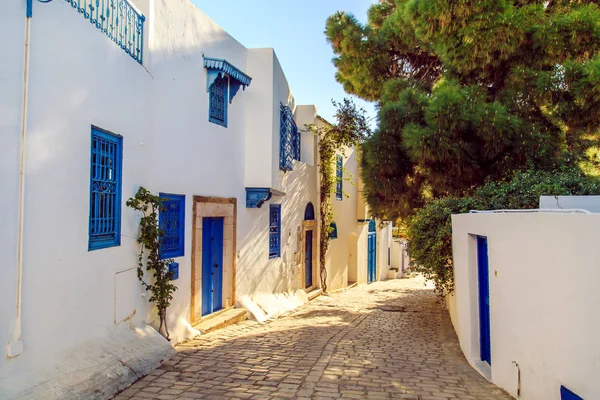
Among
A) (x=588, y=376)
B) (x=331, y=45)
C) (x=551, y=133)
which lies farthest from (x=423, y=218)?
(x=331, y=45)

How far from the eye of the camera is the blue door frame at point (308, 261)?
1567 cm

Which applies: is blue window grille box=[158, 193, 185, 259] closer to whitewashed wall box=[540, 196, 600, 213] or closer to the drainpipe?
the drainpipe

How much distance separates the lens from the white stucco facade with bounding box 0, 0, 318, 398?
13.6 feet

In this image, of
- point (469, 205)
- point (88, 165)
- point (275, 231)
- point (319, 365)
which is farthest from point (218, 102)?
point (319, 365)

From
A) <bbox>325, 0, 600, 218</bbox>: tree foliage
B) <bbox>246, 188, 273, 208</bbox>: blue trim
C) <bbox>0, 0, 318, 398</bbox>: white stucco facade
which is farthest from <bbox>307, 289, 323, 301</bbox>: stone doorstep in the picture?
<bbox>246, 188, 273, 208</bbox>: blue trim

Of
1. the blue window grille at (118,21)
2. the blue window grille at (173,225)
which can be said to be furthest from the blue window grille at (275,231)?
the blue window grille at (118,21)

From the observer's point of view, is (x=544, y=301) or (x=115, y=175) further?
(x=115, y=175)

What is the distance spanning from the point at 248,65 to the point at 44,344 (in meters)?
7.94

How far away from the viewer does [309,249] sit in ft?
52.9

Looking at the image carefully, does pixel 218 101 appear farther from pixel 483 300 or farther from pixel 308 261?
pixel 308 261

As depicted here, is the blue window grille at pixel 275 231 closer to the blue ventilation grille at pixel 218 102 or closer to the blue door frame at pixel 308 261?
the blue door frame at pixel 308 261

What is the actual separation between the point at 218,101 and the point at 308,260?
7850 millimetres

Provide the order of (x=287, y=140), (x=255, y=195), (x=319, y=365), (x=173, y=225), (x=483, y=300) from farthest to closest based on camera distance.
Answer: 1. (x=287, y=140)
2. (x=255, y=195)
3. (x=173, y=225)
4. (x=483, y=300)
5. (x=319, y=365)

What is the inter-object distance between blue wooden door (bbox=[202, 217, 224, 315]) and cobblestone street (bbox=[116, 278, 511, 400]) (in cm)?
64
